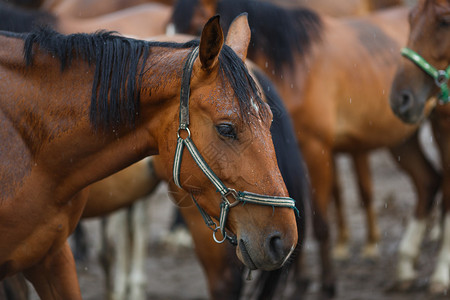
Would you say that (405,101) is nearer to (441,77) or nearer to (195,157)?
(441,77)

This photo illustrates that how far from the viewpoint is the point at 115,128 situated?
2.27 metres

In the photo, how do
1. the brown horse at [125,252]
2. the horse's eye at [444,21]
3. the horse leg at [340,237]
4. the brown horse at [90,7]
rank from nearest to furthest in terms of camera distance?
the horse's eye at [444,21] < the brown horse at [125,252] < the horse leg at [340,237] < the brown horse at [90,7]

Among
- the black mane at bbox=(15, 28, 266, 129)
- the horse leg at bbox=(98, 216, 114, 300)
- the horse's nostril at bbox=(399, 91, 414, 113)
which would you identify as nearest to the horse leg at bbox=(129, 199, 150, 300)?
the horse leg at bbox=(98, 216, 114, 300)

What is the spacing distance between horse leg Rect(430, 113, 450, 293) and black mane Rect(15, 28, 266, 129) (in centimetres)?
321

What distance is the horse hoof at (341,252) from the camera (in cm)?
603

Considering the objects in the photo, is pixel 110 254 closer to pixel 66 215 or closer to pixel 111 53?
pixel 66 215

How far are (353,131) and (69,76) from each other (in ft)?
10.5

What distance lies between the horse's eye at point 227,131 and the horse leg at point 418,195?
3402mm

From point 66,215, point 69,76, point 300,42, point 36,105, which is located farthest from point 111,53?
point 300,42

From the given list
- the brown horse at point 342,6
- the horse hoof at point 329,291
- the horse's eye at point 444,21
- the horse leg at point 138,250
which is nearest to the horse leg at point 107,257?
the horse leg at point 138,250

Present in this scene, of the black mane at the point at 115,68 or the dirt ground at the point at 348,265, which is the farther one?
the dirt ground at the point at 348,265

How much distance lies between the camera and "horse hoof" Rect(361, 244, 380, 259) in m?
5.96

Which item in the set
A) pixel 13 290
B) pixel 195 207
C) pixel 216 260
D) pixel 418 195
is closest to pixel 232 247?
pixel 216 260

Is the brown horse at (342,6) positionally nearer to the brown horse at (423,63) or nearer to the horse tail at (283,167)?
the brown horse at (423,63)
